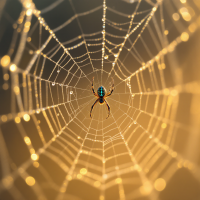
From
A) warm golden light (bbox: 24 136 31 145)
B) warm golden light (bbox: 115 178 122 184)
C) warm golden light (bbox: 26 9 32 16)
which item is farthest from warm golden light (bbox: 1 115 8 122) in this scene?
warm golden light (bbox: 115 178 122 184)

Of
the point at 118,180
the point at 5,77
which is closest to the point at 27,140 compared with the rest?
the point at 5,77

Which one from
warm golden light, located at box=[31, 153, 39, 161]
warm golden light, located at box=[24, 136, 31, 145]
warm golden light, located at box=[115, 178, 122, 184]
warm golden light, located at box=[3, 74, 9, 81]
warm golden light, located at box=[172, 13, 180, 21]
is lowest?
warm golden light, located at box=[115, 178, 122, 184]

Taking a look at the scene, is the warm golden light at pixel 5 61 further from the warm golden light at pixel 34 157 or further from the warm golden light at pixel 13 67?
the warm golden light at pixel 34 157

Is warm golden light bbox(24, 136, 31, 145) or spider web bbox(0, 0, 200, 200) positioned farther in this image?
warm golden light bbox(24, 136, 31, 145)

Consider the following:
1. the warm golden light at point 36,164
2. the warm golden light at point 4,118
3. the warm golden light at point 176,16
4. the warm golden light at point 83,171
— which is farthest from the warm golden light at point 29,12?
the warm golden light at point 83,171

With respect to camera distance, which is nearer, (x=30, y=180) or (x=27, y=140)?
(x=30, y=180)

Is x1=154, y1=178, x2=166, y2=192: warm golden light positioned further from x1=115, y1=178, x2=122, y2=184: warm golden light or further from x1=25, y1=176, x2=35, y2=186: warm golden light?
x1=25, y1=176, x2=35, y2=186: warm golden light

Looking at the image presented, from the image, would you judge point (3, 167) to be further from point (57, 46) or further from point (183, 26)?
point (183, 26)

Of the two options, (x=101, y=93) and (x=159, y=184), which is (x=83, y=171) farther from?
(x=101, y=93)
